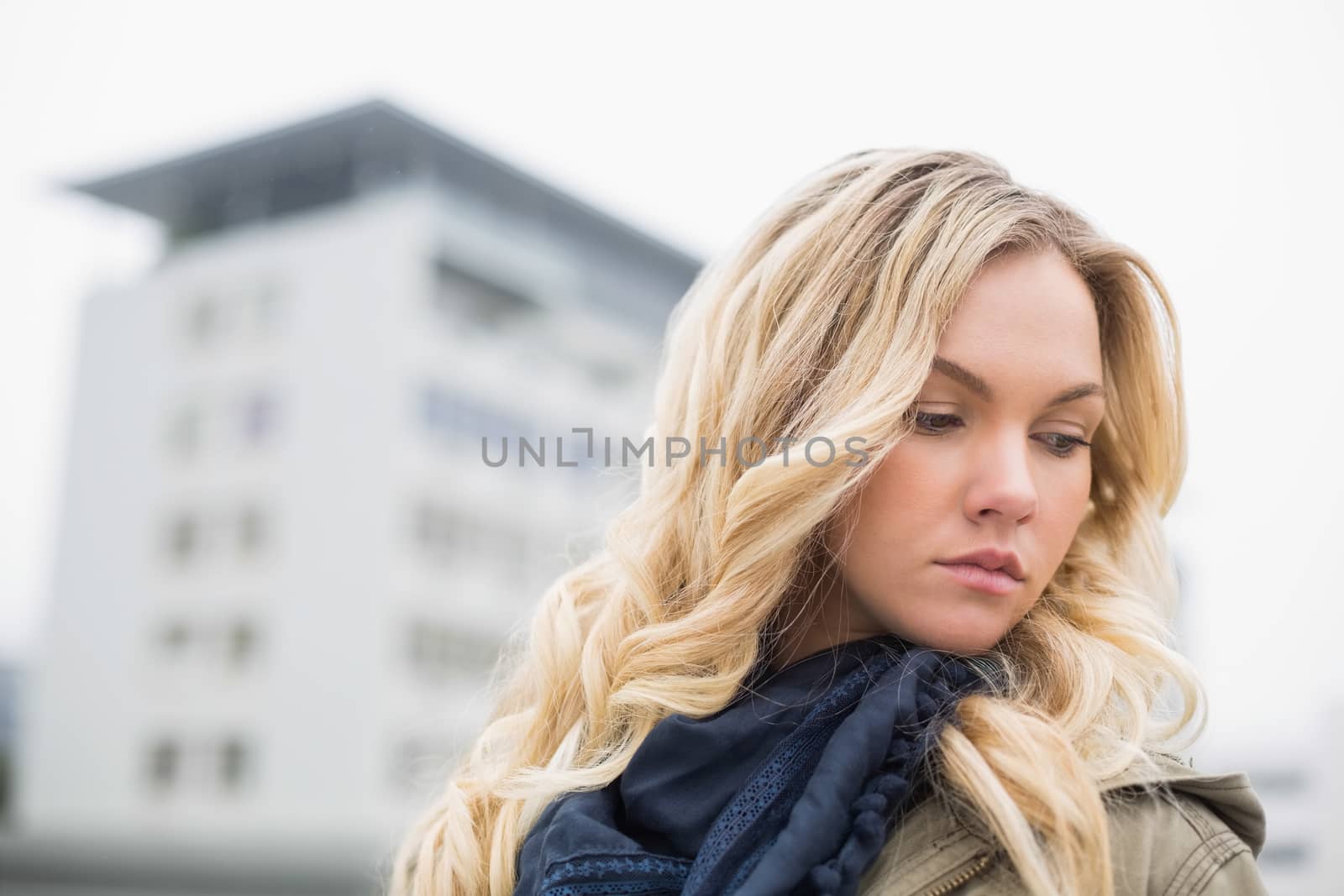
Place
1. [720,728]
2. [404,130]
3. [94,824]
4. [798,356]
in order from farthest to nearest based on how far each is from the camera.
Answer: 1. [94,824]
2. [404,130]
3. [798,356]
4. [720,728]

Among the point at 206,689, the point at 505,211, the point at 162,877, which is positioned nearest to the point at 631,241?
the point at 505,211

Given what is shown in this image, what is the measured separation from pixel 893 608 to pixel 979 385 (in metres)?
0.28

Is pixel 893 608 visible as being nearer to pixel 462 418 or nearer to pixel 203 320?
pixel 462 418

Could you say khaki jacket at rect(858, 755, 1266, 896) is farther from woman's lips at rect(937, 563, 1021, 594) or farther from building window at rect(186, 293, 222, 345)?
building window at rect(186, 293, 222, 345)

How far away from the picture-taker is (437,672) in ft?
84.9

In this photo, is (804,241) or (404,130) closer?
(804,241)

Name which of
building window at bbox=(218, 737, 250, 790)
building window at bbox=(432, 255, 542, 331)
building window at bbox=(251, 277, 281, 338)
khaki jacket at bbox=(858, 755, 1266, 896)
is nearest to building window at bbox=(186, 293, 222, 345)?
building window at bbox=(251, 277, 281, 338)

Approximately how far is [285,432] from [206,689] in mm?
6276

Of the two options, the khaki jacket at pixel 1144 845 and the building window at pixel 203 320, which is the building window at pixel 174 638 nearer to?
the building window at pixel 203 320

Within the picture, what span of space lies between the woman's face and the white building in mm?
22563

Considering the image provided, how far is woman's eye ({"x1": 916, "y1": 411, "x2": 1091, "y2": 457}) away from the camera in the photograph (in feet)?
4.38

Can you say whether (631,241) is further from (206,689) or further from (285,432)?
(206,689)

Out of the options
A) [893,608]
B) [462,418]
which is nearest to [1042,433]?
[893,608]

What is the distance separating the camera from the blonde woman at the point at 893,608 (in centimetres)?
120
